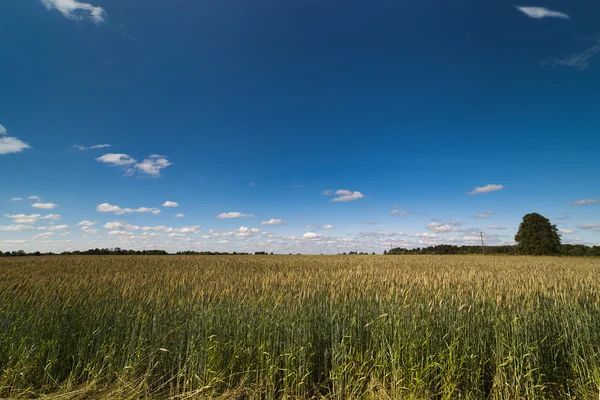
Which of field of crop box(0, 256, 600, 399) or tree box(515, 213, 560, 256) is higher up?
tree box(515, 213, 560, 256)

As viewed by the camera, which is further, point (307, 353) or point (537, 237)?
point (537, 237)

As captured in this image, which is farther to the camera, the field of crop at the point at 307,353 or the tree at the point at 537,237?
the tree at the point at 537,237

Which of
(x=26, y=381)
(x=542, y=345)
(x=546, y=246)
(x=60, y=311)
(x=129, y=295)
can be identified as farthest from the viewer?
(x=546, y=246)

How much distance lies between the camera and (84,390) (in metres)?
3.39

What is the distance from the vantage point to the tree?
5331 centimetres

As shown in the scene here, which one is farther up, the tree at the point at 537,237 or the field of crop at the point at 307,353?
the tree at the point at 537,237

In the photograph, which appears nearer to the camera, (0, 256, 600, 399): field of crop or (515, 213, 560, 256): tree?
(0, 256, 600, 399): field of crop

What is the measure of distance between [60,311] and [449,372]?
673 centimetres

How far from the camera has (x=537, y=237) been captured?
5469 centimetres

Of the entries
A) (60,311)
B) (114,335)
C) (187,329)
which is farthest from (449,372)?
(60,311)

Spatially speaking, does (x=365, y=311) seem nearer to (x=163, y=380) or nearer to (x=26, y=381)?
(x=163, y=380)

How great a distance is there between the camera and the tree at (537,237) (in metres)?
53.3

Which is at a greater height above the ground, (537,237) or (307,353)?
(537,237)

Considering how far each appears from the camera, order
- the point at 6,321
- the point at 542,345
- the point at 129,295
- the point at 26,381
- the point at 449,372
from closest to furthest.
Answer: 1. the point at 449,372
2. the point at 26,381
3. the point at 542,345
4. the point at 6,321
5. the point at 129,295
